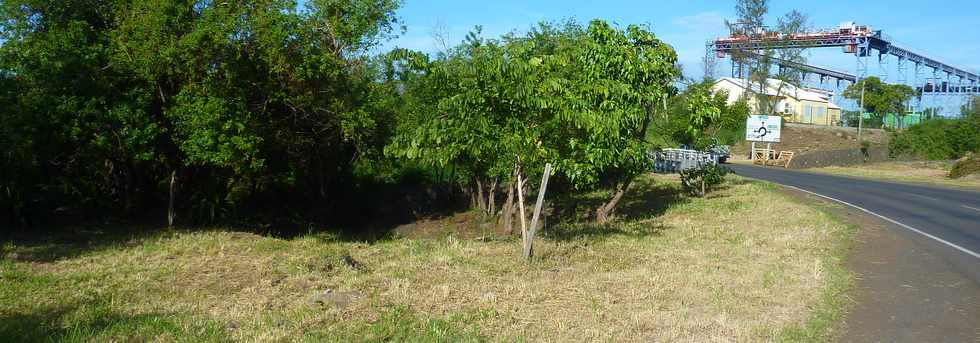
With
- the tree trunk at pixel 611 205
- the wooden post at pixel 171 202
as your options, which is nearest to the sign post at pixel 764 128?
the tree trunk at pixel 611 205

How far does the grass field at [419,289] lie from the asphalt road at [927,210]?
66.5 inches

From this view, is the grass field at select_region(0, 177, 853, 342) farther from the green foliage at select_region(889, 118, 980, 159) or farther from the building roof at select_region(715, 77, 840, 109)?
the building roof at select_region(715, 77, 840, 109)

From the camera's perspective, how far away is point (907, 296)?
841 centimetres

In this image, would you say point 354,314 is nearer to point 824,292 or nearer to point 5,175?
point 824,292

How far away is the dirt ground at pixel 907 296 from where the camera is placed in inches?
272

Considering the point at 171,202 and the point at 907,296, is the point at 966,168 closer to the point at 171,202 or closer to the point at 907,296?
the point at 907,296

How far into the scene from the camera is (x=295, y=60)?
46.0ft

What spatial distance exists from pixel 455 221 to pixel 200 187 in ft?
22.7

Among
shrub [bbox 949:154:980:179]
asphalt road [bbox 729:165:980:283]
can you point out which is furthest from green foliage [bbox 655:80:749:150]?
shrub [bbox 949:154:980:179]

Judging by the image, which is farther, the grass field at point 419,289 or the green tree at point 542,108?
the green tree at point 542,108

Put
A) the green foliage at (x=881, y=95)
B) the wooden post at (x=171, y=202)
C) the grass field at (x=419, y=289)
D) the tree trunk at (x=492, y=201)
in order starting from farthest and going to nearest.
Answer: the green foliage at (x=881, y=95)
the tree trunk at (x=492, y=201)
the wooden post at (x=171, y=202)
the grass field at (x=419, y=289)

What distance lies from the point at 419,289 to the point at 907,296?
17.9 ft

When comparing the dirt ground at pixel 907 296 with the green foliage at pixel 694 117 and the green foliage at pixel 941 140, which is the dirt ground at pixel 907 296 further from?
the green foliage at pixel 941 140

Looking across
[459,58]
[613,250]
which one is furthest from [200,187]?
[613,250]
